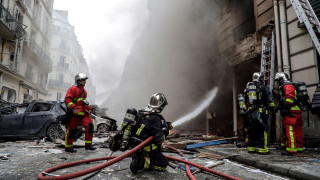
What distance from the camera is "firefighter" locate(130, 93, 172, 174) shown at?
264 centimetres

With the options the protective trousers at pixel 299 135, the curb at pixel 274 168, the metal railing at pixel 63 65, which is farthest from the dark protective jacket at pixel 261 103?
the metal railing at pixel 63 65

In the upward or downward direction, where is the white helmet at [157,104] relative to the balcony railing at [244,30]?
downward

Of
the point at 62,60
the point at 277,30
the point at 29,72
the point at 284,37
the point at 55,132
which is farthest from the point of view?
the point at 62,60

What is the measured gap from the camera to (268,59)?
6570mm

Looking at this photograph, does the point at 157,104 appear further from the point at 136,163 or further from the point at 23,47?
the point at 23,47

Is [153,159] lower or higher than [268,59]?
lower

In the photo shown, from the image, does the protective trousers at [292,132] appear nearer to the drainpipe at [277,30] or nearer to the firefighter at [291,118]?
the firefighter at [291,118]

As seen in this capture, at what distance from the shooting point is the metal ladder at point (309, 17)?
4.83 meters

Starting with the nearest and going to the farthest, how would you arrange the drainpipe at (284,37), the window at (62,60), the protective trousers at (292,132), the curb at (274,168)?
the curb at (274,168) → the protective trousers at (292,132) → the drainpipe at (284,37) → the window at (62,60)

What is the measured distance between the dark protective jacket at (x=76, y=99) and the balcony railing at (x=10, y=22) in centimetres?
1152

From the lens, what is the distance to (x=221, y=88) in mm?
9586

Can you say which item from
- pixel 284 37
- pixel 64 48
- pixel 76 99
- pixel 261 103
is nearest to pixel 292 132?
pixel 261 103

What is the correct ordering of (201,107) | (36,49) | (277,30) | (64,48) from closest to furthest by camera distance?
1. (277,30)
2. (201,107)
3. (36,49)
4. (64,48)

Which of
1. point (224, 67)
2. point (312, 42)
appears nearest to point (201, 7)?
point (224, 67)
